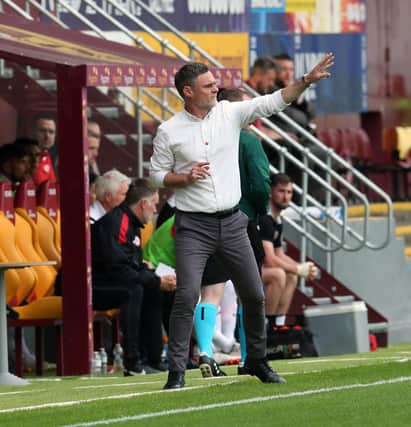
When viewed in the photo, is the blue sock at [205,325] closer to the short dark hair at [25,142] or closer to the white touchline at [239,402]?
the white touchline at [239,402]

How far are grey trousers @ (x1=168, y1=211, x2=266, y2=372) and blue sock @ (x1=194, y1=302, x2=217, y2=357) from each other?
1713 millimetres

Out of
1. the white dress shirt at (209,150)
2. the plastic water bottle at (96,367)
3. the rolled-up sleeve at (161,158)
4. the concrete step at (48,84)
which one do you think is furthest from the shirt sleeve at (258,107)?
the concrete step at (48,84)

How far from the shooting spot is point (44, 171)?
653 inches

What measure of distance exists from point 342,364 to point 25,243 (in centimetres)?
322

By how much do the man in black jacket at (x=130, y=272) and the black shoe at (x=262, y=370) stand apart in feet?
10.4

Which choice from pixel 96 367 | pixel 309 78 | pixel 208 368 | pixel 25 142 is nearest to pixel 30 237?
pixel 25 142

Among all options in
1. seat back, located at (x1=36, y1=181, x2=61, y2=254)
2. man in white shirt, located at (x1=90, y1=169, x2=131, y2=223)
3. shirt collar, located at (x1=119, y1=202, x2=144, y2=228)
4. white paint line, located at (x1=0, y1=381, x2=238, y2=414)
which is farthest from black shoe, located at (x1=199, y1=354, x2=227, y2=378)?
seat back, located at (x1=36, y1=181, x2=61, y2=254)

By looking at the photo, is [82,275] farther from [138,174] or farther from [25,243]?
[138,174]

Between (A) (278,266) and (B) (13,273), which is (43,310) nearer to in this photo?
(B) (13,273)

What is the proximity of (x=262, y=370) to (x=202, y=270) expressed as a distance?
0.72 metres

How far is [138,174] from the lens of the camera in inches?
694

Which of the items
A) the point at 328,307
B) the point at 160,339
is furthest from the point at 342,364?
the point at 328,307

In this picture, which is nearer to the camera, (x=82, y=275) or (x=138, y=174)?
(x=82, y=275)

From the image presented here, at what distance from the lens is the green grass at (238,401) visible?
361 inches
